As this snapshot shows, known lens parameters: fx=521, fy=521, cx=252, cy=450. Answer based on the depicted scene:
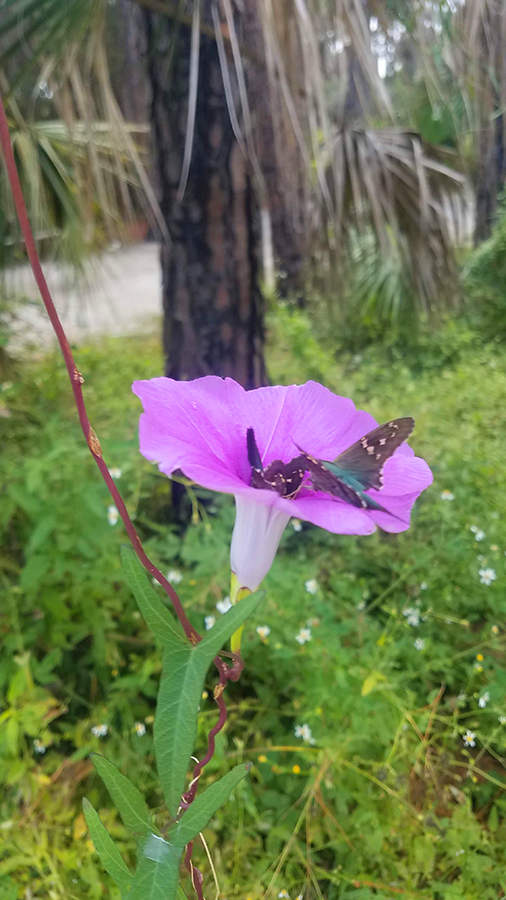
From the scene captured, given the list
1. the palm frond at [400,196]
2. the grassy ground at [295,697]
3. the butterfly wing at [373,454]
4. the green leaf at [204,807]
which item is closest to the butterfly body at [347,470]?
the butterfly wing at [373,454]

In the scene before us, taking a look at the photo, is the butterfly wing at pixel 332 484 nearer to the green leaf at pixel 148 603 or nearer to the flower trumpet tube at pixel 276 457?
the flower trumpet tube at pixel 276 457

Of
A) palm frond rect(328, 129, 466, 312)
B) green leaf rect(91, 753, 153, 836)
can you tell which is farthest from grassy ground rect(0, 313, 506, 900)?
palm frond rect(328, 129, 466, 312)

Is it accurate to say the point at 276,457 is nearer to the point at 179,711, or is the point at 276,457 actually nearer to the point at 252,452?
the point at 252,452

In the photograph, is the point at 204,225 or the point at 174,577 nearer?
the point at 174,577

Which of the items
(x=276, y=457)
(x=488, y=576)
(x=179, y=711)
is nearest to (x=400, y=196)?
(x=488, y=576)

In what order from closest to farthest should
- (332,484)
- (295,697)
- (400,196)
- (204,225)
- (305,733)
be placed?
(332,484) < (305,733) < (295,697) < (204,225) < (400,196)

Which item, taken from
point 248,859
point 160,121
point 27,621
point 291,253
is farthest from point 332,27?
point 291,253
